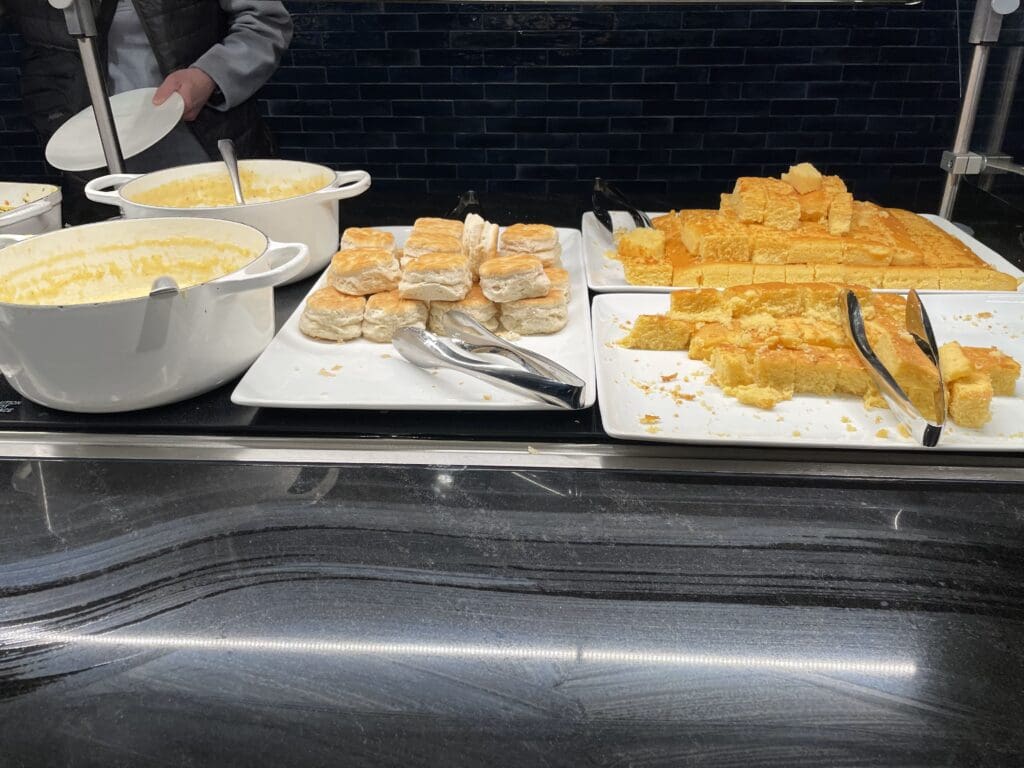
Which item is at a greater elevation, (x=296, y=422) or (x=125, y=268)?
(x=125, y=268)

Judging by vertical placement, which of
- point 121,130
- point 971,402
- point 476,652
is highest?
point 121,130

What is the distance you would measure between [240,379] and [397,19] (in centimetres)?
150

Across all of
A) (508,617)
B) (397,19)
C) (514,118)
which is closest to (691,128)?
(514,118)

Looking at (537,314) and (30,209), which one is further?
(30,209)

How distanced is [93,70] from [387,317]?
641 millimetres

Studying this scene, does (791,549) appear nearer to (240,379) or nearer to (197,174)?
(240,379)

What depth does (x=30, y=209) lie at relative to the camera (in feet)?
3.34

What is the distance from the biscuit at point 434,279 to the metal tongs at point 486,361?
0.09ft

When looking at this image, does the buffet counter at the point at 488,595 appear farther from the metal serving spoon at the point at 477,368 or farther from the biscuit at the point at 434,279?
the biscuit at the point at 434,279

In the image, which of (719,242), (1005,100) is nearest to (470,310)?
(719,242)

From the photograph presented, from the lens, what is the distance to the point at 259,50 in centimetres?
143

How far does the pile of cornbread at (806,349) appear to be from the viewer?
713 mm

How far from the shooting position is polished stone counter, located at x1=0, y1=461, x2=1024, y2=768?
0.46m

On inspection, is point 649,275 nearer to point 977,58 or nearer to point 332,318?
point 332,318
